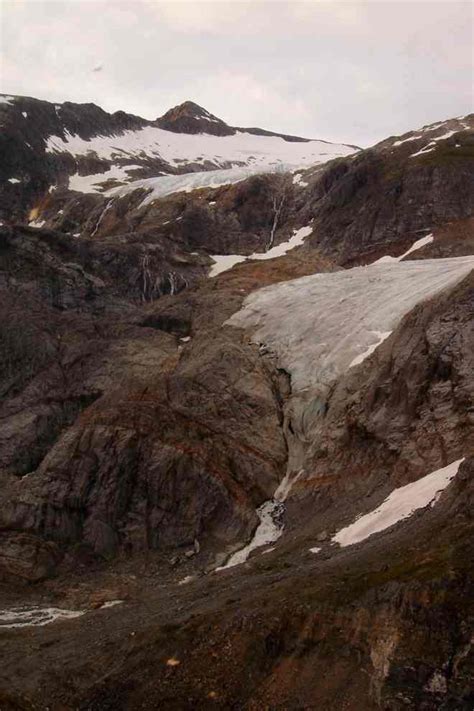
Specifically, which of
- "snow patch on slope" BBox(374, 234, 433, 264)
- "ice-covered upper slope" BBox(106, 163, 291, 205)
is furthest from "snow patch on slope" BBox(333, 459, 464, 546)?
"ice-covered upper slope" BBox(106, 163, 291, 205)

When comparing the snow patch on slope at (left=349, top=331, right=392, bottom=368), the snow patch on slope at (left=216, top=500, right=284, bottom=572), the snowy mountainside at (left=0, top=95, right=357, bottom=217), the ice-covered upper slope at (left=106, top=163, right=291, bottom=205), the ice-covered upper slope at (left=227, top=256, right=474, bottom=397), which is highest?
the snowy mountainside at (left=0, top=95, right=357, bottom=217)

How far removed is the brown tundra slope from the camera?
22.6m

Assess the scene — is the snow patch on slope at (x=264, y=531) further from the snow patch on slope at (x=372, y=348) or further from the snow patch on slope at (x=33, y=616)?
the snow patch on slope at (x=372, y=348)

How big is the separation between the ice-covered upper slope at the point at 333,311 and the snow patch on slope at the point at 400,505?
1430cm

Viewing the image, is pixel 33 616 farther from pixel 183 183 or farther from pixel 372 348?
pixel 183 183

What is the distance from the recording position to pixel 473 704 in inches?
738

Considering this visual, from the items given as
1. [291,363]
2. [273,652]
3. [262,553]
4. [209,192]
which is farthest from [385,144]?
[273,652]

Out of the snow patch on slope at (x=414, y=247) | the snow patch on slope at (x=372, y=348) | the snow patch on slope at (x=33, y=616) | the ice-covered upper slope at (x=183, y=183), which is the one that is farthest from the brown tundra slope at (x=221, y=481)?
the ice-covered upper slope at (x=183, y=183)

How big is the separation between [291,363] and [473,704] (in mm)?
34565

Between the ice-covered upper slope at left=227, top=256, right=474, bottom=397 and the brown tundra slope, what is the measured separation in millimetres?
1247

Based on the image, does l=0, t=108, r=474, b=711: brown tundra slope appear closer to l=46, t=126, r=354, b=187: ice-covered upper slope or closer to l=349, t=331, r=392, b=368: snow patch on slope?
l=349, t=331, r=392, b=368: snow patch on slope

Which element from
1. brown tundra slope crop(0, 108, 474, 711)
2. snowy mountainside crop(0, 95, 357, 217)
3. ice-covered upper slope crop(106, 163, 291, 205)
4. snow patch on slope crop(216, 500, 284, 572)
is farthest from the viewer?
snowy mountainside crop(0, 95, 357, 217)

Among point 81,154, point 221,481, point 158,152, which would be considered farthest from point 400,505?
point 158,152

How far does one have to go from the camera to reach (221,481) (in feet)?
146
